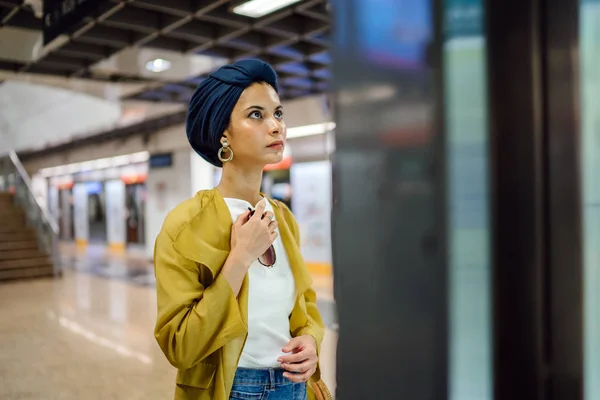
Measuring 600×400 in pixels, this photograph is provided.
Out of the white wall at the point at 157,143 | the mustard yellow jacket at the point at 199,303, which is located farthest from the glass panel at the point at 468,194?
the white wall at the point at 157,143

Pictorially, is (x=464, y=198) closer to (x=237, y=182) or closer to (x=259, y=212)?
(x=259, y=212)

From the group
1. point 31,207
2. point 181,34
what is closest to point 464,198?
point 181,34

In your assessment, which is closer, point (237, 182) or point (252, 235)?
point (252, 235)

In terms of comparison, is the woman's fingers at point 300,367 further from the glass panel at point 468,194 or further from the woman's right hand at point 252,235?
the glass panel at point 468,194

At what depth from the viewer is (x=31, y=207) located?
11797mm

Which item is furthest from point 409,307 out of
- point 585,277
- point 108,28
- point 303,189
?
point 303,189

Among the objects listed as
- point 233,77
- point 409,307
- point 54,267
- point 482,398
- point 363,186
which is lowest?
point 54,267

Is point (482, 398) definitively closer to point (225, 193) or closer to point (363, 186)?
point (363, 186)

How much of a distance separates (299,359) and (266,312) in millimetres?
121

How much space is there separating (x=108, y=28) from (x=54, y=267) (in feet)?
20.4

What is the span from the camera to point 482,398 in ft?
1.94

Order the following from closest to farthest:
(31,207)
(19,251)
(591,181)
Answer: (591,181) < (19,251) < (31,207)

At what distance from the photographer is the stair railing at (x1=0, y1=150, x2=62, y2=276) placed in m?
10.6

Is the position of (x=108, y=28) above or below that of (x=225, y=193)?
above
